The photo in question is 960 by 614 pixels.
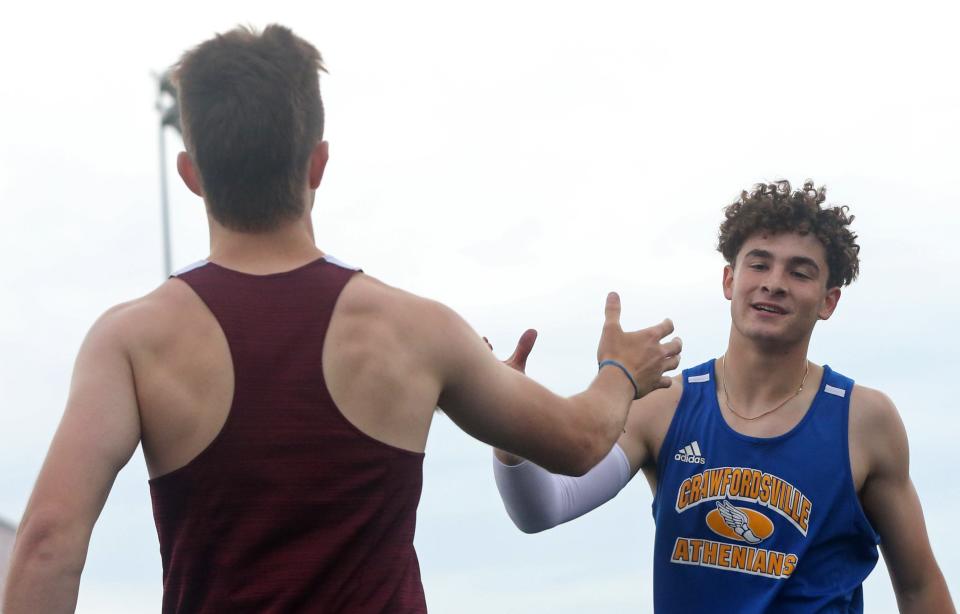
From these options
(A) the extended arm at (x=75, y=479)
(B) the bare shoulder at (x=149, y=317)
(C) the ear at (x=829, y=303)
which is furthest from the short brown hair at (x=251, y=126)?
(C) the ear at (x=829, y=303)

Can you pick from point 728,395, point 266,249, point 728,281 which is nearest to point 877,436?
point 728,395

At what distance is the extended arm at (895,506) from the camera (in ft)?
16.8

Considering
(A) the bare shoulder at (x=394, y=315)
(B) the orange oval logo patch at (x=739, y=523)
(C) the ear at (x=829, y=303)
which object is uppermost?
(C) the ear at (x=829, y=303)

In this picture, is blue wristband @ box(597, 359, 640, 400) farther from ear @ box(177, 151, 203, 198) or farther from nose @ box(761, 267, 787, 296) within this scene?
nose @ box(761, 267, 787, 296)

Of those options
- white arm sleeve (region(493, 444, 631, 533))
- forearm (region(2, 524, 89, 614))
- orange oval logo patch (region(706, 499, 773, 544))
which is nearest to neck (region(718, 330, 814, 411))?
orange oval logo patch (region(706, 499, 773, 544))

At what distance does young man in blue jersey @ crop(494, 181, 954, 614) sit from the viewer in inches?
197

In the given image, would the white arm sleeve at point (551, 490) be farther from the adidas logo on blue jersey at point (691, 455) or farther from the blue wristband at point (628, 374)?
the blue wristband at point (628, 374)

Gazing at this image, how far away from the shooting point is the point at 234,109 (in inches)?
117

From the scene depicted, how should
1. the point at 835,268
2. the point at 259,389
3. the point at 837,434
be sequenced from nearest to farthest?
the point at 259,389, the point at 837,434, the point at 835,268

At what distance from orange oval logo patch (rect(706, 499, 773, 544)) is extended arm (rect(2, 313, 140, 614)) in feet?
9.10

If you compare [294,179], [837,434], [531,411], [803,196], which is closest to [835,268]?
[803,196]

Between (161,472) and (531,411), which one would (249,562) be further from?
(531,411)

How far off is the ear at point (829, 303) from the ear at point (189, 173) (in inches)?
123

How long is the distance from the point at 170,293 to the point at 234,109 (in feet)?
1.40
